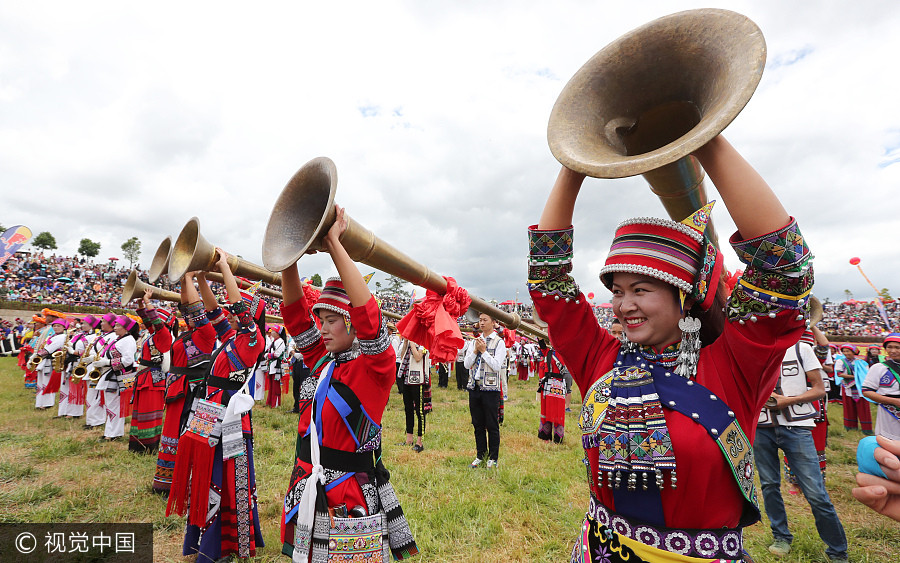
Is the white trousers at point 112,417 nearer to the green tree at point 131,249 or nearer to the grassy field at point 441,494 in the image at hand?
the grassy field at point 441,494

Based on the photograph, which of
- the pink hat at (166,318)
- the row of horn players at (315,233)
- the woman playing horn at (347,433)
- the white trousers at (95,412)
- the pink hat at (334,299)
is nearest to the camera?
the row of horn players at (315,233)

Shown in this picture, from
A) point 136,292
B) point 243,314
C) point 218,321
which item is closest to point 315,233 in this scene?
point 243,314

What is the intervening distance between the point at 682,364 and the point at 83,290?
55687 millimetres

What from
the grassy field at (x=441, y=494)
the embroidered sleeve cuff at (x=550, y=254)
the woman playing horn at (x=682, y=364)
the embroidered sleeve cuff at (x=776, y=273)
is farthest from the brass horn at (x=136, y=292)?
the embroidered sleeve cuff at (x=776, y=273)

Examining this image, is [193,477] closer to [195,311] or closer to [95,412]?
[195,311]

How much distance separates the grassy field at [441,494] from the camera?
15.9 feet

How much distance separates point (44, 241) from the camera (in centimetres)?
7294

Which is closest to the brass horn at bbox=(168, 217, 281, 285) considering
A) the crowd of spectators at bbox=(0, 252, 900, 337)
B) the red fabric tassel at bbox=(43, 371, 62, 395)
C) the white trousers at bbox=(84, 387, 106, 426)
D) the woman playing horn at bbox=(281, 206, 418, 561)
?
the woman playing horn at bbox=(281, 206, 418, 561)

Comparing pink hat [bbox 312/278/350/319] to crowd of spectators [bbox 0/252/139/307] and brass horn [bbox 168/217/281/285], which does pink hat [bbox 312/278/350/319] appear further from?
crowd of spectators [bbox 0/252/139/307]

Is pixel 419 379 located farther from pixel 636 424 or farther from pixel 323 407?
pixel 636 424

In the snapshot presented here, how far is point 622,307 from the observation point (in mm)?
1914

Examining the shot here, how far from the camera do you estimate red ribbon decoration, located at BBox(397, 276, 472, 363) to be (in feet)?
11.2

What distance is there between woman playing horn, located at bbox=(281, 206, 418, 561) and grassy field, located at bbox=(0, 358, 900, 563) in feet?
7.69

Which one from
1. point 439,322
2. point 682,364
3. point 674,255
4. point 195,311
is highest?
point 195,311
